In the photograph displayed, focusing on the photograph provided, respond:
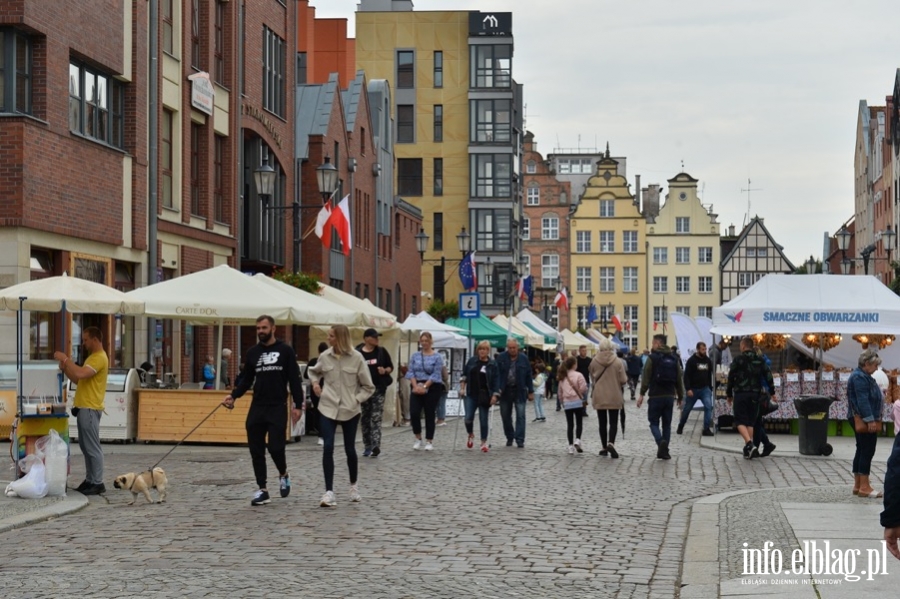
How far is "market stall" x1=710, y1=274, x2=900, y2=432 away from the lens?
26578mm

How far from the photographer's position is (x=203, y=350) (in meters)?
34.6

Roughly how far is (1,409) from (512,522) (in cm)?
1151

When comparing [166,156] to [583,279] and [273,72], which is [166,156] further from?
[583,279]

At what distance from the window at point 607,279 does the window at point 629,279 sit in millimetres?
854

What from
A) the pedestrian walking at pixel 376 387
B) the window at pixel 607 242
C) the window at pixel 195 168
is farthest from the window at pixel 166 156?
the window at pixel 607 242

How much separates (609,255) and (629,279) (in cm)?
320

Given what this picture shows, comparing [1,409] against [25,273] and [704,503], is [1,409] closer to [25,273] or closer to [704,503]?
[25,273]

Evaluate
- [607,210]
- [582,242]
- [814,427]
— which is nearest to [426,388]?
[814,427]

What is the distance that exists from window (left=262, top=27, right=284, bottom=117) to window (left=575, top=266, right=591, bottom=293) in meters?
71.1

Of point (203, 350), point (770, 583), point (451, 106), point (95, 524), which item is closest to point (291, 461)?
point (95, 524)

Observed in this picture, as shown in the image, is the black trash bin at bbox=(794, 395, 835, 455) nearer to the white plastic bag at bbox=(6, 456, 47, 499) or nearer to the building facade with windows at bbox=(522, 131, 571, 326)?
the white plastic bag at bbox=(6, 456, 47, 499)

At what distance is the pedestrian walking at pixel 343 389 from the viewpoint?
46.1 feet

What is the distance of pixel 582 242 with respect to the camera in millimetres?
109938

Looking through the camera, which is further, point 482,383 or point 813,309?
point 813,309
